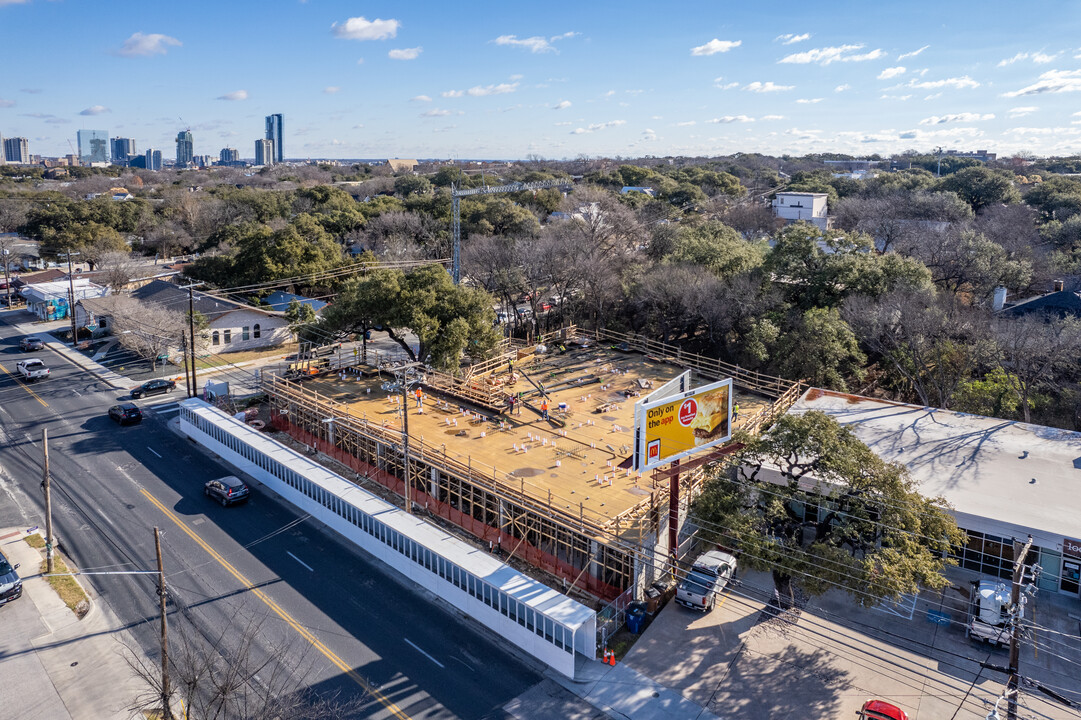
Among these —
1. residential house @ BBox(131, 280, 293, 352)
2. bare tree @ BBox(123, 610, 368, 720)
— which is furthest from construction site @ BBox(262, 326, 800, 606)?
residential house @ BBox(131, 280, 293, 352)

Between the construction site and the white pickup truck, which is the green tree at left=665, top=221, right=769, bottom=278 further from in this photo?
the white pickup truck

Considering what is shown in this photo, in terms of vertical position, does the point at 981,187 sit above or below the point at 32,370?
above

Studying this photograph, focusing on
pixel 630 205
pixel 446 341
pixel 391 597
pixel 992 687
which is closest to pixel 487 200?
pixel 630 205

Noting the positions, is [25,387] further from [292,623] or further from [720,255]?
[720,255]

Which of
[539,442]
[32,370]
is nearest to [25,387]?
[32,370]

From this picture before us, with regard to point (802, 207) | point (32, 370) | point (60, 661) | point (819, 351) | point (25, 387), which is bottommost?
point (60, 661)

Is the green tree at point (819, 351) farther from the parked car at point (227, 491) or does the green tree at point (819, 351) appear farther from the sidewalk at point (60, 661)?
the sidewalk at point (60, 661)
